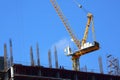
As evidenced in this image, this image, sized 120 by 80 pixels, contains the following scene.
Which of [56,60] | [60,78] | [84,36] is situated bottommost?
[60,78]

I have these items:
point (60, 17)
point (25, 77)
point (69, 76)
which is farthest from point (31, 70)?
point (60, 17)

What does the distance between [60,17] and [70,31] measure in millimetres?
6390

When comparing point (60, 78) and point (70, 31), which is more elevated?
point (70, 31)

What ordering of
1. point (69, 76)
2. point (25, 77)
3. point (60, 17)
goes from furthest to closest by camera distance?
point (60, 17)
point (69, 76)
point (25, 77)

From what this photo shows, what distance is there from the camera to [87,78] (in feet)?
311

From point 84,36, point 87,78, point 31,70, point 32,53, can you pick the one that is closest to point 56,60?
point 32,53

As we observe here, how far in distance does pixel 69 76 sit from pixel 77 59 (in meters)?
63.1

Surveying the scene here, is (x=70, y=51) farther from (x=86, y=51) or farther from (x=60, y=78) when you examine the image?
(x=60, y=78)

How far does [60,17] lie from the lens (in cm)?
15188

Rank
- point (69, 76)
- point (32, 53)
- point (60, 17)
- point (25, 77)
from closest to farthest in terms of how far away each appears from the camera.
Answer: point (25, 77), point (69, 76), point (32, 53), point (60, 17)

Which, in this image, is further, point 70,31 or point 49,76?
point 70,31

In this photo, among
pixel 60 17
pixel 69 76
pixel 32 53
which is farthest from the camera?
pixel 60 17

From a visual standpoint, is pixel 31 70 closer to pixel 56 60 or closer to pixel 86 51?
pixel 56 60

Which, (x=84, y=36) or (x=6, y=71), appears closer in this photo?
(x=6, y=71)
